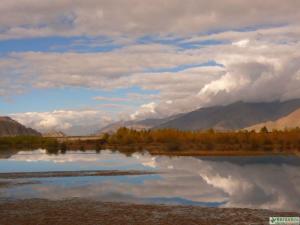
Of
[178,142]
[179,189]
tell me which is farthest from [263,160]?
[178,142]

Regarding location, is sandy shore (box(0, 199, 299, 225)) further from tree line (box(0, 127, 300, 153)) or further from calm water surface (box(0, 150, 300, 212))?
tree line (box(0, 127, 300, 153))

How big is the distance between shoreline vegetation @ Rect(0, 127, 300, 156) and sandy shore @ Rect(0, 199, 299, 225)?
91528 mm

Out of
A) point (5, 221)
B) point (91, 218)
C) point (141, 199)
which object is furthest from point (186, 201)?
point (5, 221)

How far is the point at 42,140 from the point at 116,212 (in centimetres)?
16397

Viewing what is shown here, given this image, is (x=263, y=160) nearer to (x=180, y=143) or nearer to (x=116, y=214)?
(x=180, y=143)

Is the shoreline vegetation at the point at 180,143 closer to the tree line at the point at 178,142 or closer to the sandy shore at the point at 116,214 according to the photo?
the tree line at the point at 178,142

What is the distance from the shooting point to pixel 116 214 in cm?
3231

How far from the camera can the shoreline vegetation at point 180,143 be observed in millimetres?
140625

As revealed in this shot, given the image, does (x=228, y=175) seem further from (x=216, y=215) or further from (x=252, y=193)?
(x=216, y=215)

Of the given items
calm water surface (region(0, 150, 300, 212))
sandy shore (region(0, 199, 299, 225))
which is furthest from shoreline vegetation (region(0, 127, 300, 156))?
sandy shore (region(0, 199, 299, 225))

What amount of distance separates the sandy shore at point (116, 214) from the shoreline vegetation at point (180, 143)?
91528mm

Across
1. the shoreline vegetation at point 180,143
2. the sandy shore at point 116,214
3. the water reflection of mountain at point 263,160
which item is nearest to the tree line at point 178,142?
the shoreline vegetation at point 180,143

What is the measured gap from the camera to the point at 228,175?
63625mm

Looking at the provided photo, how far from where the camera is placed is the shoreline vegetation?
461 feet
